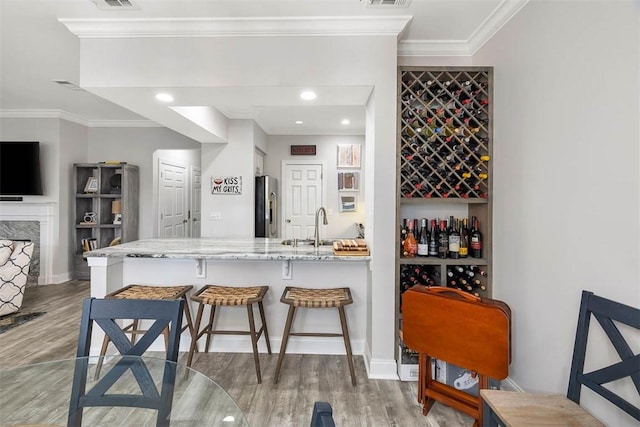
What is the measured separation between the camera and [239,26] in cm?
237

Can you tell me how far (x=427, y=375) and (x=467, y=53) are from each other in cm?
252

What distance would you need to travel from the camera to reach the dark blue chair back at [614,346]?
49.3 inches

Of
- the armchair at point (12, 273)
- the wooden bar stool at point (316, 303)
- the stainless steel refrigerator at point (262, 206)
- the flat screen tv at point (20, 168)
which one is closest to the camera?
the wooden bar stool at point (316, 303)

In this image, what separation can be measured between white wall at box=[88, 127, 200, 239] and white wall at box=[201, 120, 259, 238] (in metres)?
0.91

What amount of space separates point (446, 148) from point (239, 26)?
1.76 meters

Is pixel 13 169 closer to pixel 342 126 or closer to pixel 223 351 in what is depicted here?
pixel 223 351

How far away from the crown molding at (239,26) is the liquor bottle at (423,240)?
1433 mm

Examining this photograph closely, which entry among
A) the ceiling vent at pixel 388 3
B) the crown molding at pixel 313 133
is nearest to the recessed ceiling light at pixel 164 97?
the ceiling vent at pixel 388 3

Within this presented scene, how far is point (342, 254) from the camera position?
2490 millimetres

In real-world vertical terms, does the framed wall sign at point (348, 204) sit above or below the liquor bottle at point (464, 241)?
above

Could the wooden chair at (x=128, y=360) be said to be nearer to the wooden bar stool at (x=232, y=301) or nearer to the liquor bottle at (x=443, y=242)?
the wooden bar stool at (x=232, y=301)

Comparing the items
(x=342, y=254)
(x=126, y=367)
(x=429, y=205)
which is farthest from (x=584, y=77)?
(x=126, y=367)

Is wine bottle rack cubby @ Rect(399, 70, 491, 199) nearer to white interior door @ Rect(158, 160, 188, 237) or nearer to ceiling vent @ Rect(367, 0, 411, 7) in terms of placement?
ceiling vent @ Rect(367, 0, 411, 7)

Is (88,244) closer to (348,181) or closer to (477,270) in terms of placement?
(348,181)
